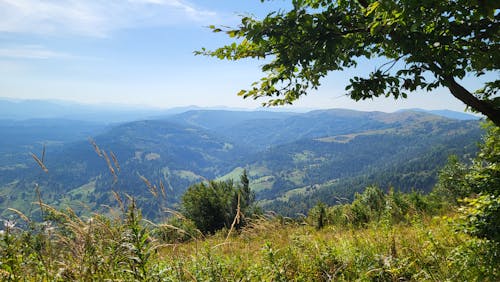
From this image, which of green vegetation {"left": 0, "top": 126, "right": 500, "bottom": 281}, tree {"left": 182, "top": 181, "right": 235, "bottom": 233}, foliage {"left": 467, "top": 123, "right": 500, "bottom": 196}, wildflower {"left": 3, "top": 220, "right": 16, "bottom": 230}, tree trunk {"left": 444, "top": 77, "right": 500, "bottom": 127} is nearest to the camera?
wildflower {"left": 3, "top": 220, "right": 16, "bottom": 230}

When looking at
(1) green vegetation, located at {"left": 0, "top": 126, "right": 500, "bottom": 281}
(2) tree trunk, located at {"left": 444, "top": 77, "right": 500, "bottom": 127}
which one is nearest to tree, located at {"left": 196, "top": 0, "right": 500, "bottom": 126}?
(2) tree trunk, located at {"left": 444, "top": 77, "right": 500, "bottom": 127}

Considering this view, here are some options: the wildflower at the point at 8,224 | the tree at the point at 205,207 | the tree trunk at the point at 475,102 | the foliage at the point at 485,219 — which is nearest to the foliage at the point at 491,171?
the foliage at the point at 485,219

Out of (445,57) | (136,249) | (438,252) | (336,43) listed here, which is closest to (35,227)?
(136,249)

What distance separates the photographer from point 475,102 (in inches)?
179

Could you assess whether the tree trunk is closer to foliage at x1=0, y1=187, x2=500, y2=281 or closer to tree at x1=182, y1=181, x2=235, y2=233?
foliage at x1=0, y1=187, x2=500, y2=281

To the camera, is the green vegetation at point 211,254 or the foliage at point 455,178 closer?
the green vegetation at point 211,254

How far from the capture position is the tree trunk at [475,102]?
4.51 metres

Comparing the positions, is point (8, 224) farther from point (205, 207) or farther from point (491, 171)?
point (205, 207)

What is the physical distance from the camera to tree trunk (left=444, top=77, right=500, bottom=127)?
4512mm

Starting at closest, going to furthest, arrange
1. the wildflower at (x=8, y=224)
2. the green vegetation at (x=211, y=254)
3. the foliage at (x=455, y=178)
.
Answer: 1. the wildflower at (x=8, y=224)
2. the green vegetation at (x=211, y=254)
3. the foliage at (x=455, y=178)

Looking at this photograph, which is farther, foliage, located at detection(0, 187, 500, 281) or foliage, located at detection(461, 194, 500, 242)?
foliage, located at detection(461, 194, 500, 242)

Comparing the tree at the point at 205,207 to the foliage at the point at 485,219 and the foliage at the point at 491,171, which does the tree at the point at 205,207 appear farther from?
the foliage at the point at 485,219

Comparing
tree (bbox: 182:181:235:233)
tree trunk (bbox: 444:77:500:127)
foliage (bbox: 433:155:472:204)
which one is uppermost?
Result: tree trunk (bbox: 444:77:500:127)

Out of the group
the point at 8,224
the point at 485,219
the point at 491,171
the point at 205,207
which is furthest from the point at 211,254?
the point at 205,207
